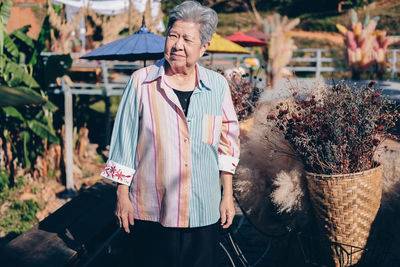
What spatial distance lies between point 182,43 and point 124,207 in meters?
0.81

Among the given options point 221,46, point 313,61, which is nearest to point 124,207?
point 221,46

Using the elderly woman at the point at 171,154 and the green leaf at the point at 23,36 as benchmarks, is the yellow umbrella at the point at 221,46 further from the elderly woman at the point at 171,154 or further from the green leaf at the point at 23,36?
the elderly woman at the point at 171,154

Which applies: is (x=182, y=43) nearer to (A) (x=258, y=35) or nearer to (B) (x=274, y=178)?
(B) (x=274, y=178)

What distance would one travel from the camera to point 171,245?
2.07 m

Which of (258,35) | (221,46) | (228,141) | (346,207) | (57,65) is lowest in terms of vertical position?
(346,207)

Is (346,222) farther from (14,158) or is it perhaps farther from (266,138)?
(14,158)

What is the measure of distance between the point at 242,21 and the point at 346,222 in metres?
25.1

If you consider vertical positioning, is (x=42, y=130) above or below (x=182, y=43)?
below

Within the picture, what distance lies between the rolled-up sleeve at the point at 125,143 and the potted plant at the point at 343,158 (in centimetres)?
96

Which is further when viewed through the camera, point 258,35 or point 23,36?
point 258,35

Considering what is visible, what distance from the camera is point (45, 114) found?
8758 millimetres

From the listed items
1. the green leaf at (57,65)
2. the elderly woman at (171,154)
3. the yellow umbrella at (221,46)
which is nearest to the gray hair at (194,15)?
the elderly woman at (171,154)

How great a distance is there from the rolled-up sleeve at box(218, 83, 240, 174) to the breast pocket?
9cm

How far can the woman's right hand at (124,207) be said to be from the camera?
81.7 inches
